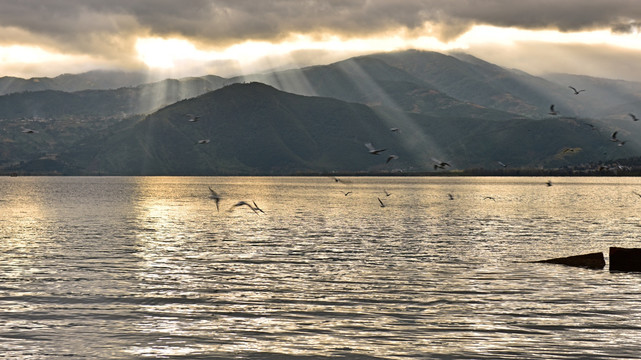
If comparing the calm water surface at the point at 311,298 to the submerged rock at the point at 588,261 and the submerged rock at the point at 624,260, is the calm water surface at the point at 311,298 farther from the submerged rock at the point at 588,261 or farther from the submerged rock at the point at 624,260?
the submerged rock at the point at 624,260

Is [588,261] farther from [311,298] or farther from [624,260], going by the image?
[311,298]

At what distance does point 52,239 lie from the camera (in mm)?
72812

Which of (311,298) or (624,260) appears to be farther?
(624,260)

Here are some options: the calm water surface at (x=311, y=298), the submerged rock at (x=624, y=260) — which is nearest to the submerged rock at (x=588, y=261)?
the submerged rock at (x=624, y=260)

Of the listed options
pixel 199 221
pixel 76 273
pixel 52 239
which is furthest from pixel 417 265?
pixel 199 221

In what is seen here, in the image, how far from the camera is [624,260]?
48438 millimetres

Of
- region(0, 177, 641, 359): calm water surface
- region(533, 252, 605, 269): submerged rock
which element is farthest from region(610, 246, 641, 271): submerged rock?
region(0, 177, 641, 359): calm water surface

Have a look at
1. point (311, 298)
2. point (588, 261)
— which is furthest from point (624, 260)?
point (311, 298)

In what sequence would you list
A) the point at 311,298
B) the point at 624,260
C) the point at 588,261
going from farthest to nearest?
1. the point at 588,261
2. the point at 624,260
3. the point at 311,298

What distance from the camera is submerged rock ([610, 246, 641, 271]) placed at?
48500mm

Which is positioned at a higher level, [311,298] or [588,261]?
[588,261]

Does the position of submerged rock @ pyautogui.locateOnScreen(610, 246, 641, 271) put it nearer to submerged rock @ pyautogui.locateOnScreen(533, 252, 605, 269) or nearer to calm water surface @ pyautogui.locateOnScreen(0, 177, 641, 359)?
submerged rock @ pyautogui.locateOnScreen(533, 252, 605, 269)

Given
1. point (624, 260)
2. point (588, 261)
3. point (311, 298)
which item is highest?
point (624, 260)

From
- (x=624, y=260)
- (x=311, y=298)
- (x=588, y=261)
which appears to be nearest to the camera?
(x=311, y=298)
